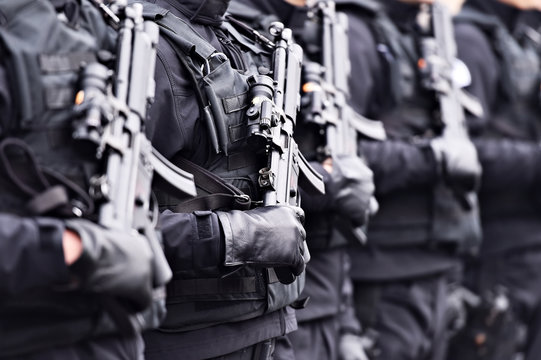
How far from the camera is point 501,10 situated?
21.6 feet

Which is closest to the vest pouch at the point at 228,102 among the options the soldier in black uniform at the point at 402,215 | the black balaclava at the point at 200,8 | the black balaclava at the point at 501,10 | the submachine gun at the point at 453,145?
the black balaclava at the point at 200,8

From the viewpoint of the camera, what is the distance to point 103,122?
254 centimetres

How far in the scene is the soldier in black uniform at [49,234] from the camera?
90.3 inches

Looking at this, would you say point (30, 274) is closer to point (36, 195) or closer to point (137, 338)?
point (36, 195)

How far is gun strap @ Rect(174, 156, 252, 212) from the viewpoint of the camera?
308 centimetres

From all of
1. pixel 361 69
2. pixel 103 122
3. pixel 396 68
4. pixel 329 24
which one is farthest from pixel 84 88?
pixel 396 68

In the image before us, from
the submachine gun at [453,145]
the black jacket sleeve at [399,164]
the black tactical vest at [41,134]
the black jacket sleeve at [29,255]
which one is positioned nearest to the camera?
the black jacket sleeve at [29,255]

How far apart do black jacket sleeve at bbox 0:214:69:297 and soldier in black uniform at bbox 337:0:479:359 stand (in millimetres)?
2766

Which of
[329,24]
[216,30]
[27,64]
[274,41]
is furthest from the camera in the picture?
[329,24]

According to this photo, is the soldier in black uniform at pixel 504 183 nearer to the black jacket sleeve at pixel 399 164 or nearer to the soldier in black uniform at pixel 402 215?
the soldier in black uniform at pixel 402 215

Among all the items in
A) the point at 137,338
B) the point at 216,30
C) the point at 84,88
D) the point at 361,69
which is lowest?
the point at 137,338

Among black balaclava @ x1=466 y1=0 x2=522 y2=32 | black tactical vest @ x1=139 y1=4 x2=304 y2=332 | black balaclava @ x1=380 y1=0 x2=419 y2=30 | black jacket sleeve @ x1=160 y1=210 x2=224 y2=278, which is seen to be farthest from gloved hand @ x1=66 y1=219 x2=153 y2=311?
black balaclava @ x1=466 y1=0 x2=522 y2=32

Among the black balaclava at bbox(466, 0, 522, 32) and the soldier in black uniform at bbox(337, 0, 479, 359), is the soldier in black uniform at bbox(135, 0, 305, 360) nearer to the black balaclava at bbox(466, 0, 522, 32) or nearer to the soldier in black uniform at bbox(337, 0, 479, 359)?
the soldier in black uniform at bbox(337, 0, 479, 359)

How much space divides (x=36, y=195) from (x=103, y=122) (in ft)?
0.85
